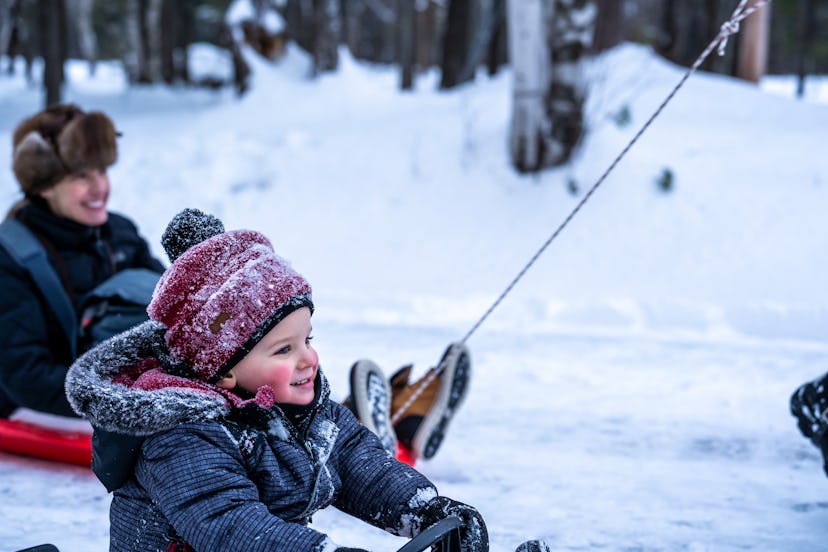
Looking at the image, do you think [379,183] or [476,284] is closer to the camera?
[476,284]

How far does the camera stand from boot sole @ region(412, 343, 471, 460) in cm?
312

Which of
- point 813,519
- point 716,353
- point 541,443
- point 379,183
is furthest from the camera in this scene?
point 379,183

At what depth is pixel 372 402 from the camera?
2.93m

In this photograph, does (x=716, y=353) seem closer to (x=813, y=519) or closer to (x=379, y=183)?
(x=813, y=519)

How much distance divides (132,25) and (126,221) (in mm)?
18118

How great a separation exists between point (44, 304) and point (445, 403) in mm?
1403

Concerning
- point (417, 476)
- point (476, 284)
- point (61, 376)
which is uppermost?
point (417, 476)

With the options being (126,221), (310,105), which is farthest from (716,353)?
(310,105)

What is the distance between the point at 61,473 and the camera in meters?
3.17

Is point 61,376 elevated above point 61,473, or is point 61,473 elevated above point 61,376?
point 61,376

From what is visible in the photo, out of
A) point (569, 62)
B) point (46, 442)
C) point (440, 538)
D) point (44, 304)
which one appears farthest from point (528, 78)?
point (440, 538)

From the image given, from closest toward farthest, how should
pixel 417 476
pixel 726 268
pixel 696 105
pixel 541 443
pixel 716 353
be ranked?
pixel 417 476, pixel 541 443, pixel 716 353, pixel 726 268, pixel 696 105

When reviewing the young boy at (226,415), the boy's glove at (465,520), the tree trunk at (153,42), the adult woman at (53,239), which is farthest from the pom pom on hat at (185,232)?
the tree trunk at (153,42)

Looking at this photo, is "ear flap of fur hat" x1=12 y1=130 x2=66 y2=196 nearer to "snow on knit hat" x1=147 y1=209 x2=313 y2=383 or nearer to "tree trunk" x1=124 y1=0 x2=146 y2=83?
"snow on knit hat" x1=147 y1=209 x2=313 y2=383
